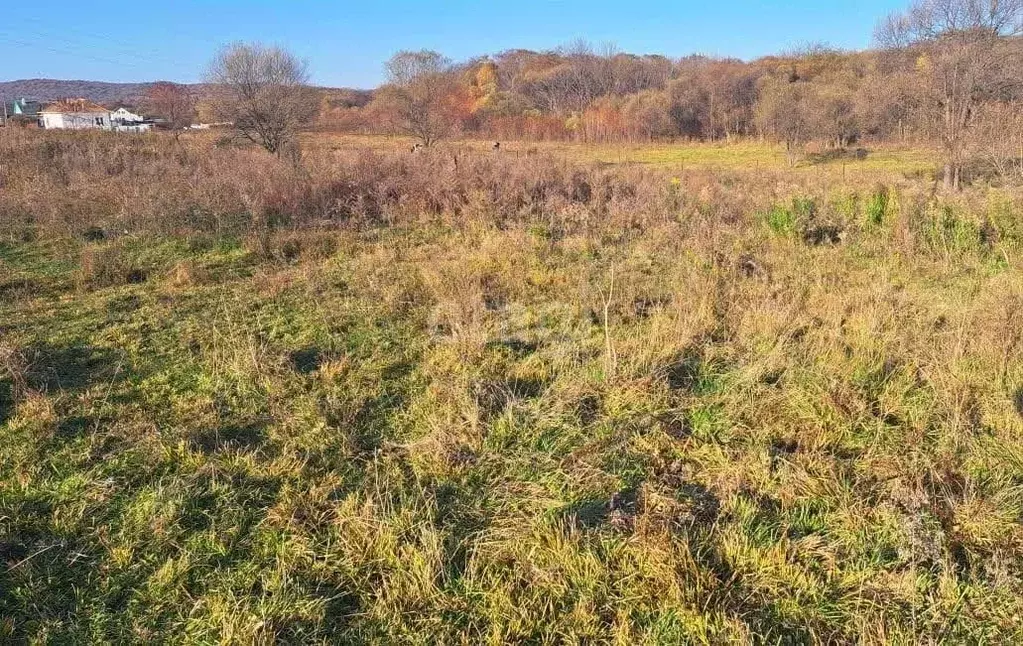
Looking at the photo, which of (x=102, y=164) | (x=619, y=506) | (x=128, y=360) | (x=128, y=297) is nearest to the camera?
(x=619, y=506)

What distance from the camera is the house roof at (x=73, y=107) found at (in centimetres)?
5012

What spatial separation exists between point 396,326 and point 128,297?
3.00 metres

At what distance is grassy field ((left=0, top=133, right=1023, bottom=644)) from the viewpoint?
248 centimetres

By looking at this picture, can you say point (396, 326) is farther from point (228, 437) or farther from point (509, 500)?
point (509, 500)

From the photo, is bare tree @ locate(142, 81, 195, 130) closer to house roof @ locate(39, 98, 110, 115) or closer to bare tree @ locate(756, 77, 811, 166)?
house roof @ locate(39, 98, 110, 115)

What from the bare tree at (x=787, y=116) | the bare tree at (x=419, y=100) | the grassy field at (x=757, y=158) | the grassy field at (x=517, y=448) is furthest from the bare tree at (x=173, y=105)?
the grassy field at (x=517, y=448)

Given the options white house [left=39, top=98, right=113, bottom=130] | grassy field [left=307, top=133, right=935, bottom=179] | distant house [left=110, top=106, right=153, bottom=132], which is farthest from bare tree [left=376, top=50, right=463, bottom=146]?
white house [left=39, top=98, right=113, bottom=130]

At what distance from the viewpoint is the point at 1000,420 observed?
368 centimetres

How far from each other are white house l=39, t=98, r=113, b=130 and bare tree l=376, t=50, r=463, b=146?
908 inches

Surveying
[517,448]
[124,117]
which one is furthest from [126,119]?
[517,448]

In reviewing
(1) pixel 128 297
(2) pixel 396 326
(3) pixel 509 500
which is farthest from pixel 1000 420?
(1) pixel 128 297

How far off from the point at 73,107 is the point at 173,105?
456 inches

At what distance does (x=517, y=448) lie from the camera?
358 centimetres

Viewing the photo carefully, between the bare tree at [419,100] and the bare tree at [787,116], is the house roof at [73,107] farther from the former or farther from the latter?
the bare tree at [787,116]
